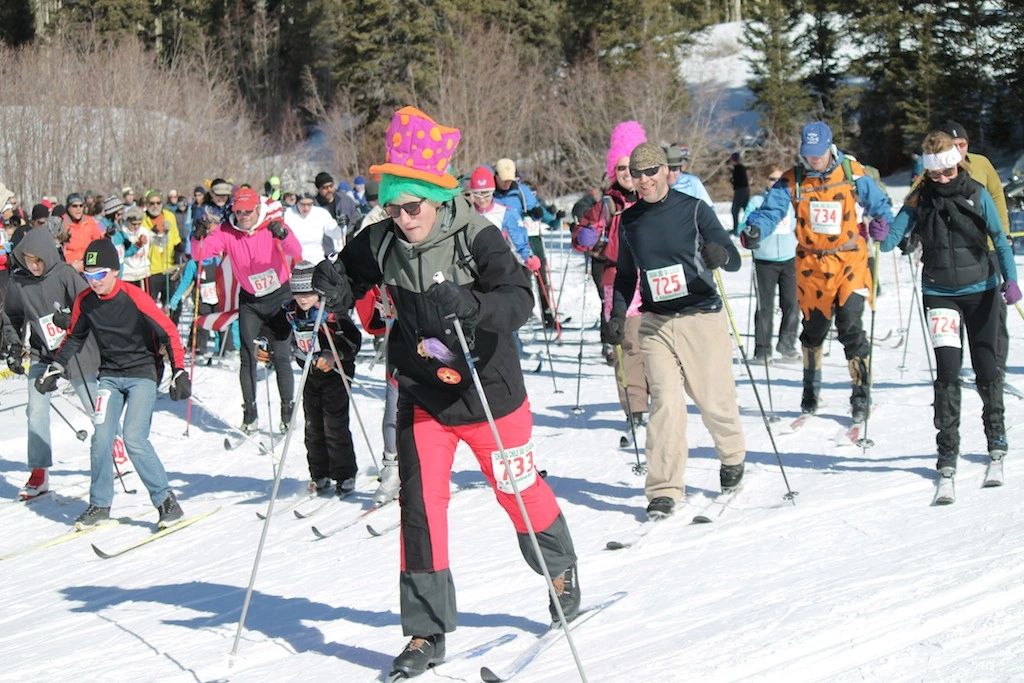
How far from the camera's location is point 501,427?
16.6 feet

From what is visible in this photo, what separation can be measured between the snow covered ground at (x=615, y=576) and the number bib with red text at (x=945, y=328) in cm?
85

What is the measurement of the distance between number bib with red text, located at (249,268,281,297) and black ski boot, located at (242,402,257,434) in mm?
1181

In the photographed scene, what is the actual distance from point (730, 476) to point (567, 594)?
7.68 feet

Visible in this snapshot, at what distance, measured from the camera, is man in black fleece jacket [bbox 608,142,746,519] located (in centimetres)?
686

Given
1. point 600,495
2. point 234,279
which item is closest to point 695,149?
point 234,279

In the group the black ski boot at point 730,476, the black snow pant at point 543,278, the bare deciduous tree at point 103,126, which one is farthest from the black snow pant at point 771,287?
the bare deciduous tree at point 103,126

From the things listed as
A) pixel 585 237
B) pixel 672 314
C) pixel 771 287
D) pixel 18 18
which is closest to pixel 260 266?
pixel 585 237

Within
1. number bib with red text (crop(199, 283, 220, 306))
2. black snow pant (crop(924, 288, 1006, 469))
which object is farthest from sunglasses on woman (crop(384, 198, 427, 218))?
number bib with red text (crop(199, 283, 220, 306))

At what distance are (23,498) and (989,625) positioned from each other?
7607mm

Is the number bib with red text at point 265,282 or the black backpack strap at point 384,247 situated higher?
the black backpack strap at point 384,247

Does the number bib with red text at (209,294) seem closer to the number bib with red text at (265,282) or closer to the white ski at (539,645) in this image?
the number bib with red text at (265,282)

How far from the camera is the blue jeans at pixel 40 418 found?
9.70 metres

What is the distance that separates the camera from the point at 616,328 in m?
7.35

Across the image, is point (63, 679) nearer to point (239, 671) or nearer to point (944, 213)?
point (239, 671)
